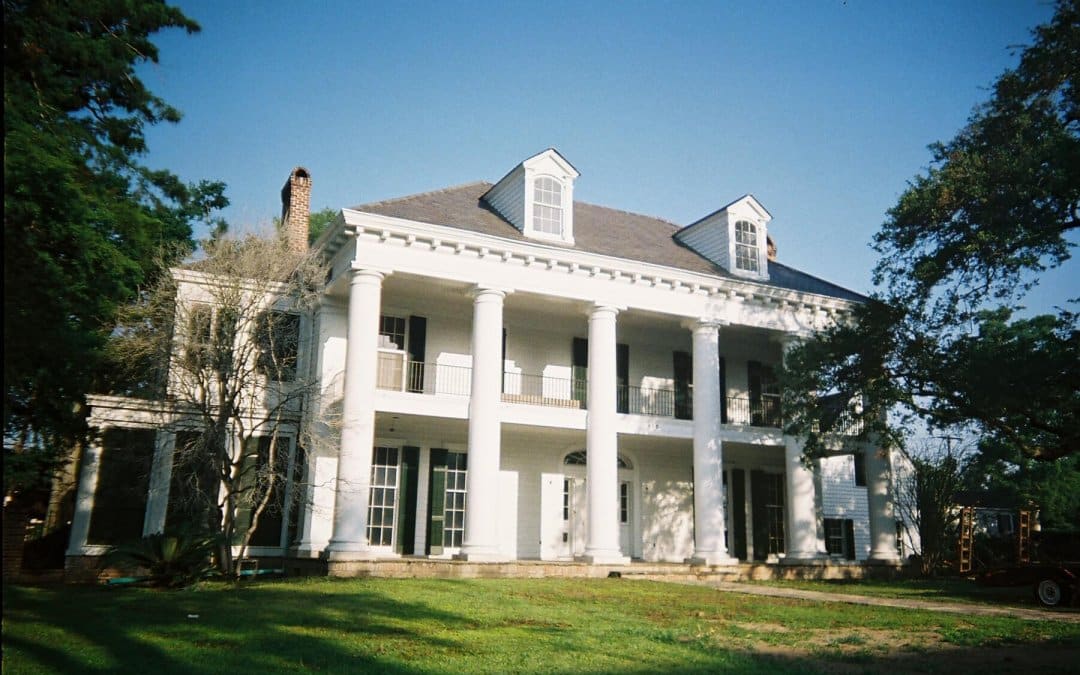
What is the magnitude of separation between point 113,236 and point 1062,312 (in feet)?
62.1

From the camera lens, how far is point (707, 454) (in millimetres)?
20750

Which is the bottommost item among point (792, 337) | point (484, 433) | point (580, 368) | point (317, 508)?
point (317, 508)

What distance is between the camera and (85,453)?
59.4 feet

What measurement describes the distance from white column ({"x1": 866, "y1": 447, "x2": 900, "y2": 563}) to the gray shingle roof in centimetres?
469

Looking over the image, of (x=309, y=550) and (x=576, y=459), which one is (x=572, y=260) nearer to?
(x=576, y=459)

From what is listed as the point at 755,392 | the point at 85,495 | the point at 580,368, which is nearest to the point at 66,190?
the point at 85,495

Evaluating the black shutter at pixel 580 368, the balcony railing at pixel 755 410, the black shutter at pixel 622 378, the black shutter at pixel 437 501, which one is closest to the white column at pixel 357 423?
the black shutter at pixel 437 501

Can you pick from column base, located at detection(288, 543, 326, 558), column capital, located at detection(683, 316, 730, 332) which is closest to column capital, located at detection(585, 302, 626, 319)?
column capital, located at detection(683, 316, 730, 332)

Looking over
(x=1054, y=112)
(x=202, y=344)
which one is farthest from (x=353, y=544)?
(x=1054, y=112)

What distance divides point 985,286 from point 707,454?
290 inches

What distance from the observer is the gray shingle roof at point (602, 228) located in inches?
760

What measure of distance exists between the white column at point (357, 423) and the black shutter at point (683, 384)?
940cm

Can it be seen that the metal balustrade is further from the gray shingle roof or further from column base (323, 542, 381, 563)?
column base (323, 542, 381, 563)

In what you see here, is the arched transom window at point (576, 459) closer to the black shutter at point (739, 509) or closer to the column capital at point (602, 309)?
the column capital at point (602, 309)
